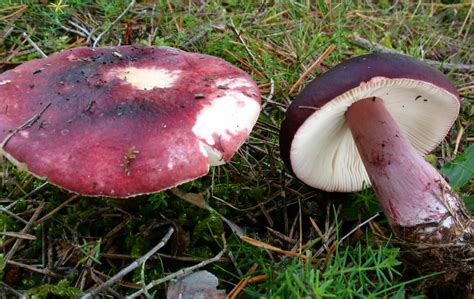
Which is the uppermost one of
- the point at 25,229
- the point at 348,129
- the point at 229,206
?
the point at 348,129

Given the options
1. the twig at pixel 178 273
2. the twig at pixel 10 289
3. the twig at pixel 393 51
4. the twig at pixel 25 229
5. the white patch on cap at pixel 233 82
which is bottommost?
the twig at pixel 25 229

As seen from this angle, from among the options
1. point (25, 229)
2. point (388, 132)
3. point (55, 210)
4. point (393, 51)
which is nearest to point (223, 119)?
point (388, 132)

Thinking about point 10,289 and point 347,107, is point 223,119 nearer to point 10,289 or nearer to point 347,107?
point 347,107

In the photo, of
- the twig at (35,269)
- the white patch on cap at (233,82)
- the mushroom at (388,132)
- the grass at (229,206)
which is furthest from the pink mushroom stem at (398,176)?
the twig at (35,269)

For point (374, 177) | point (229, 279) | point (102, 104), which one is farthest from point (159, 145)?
point (374, 177)

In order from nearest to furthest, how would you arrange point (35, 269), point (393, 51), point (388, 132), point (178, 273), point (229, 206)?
point (178, 273) → point (35, 269) → point (388, 132) → point (229, 206) → point (393, 51)

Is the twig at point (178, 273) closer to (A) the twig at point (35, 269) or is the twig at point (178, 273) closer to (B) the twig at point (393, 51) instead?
(A) the twig at point (35, 269)
